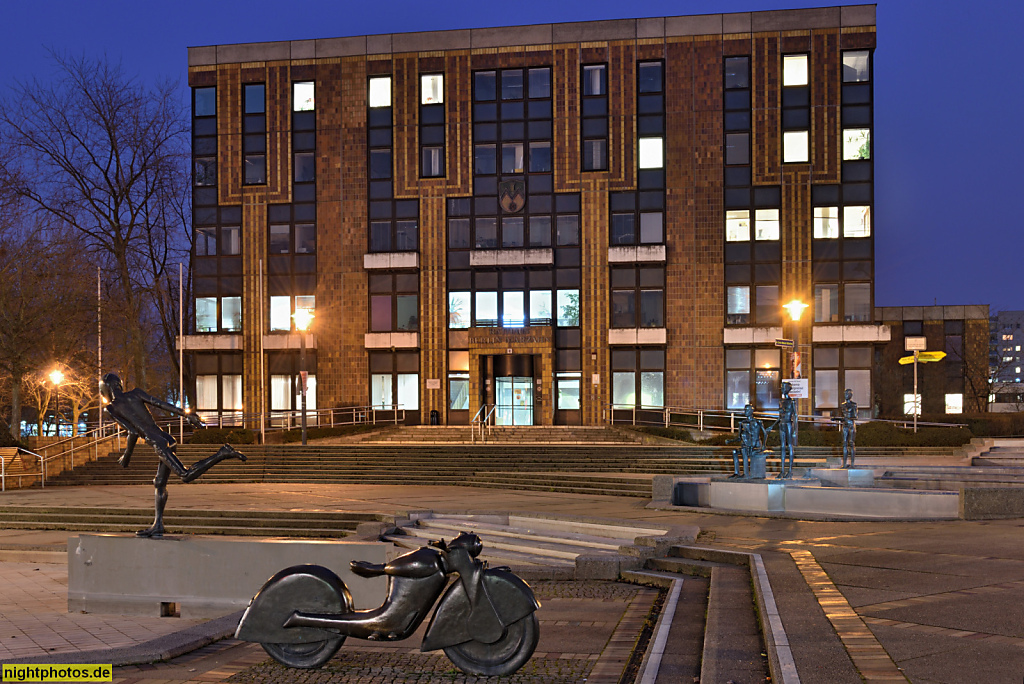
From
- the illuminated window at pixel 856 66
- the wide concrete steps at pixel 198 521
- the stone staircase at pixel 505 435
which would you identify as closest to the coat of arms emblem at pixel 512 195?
the stone staircase at pixel 505 435

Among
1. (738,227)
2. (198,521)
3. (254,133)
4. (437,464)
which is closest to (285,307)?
(254,133)

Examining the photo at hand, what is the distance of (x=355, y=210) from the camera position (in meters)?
46.4

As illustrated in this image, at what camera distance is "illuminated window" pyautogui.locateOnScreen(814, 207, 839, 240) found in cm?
4366

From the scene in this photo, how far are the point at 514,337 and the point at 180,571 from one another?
34327mm

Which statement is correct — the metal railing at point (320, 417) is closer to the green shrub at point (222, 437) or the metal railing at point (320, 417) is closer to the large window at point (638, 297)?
the green shrub at point (222, 437)

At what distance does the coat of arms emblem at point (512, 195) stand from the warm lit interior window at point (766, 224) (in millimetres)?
11265

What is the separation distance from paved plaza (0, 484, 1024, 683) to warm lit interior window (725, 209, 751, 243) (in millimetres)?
28585

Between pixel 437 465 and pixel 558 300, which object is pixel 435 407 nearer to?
pixel 558 300

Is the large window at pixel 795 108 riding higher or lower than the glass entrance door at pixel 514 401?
higher

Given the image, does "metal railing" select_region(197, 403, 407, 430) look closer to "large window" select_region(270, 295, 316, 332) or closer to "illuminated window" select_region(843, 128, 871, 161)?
"large window" select_region(270, 295, 316, 332)

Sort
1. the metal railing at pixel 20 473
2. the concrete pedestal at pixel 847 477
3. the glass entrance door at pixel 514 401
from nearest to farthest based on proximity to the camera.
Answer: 1. the concrete pedestal at pixel 847 477
2. the metal railing at pixel 20 473
3. the glass entrance door at pixel 514 401

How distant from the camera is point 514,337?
4434 cm

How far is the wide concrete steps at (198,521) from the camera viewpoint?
59.6 feet

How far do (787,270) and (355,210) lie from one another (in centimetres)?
2125
